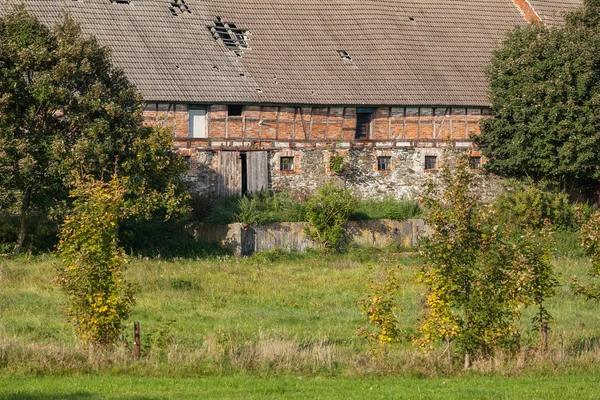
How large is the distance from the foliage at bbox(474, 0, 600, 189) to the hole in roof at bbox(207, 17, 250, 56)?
970 cm

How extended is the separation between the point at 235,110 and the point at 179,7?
547cm

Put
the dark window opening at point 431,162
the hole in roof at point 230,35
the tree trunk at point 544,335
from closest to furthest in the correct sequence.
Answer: the tree trunk at point 544,335
the dark window opening at point 431,162
the hole in roof at point 230,35

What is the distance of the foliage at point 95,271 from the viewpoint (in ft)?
73.2

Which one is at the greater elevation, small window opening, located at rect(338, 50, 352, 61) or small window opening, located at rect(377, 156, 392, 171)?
small window opening, located at rect(338, 50, 352, 61)

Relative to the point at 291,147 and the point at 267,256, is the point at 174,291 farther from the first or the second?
the point at 291,147

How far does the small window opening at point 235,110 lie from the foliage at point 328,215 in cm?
547

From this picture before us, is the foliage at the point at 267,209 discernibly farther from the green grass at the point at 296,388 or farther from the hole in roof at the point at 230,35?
the green grass at the point at 296,388

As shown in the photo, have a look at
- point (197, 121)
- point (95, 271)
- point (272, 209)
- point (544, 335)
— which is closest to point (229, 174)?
point (197, 121)

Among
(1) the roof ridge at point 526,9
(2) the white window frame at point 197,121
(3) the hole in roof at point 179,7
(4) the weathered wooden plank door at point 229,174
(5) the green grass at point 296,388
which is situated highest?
(1) the roof ridge at point 526,9

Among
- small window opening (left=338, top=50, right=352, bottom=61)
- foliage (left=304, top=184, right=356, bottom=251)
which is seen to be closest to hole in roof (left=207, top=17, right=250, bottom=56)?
small window opening (left=338, top=50, right=352, bottom=61)

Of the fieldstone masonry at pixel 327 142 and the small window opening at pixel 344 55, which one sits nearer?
the fieldstone masonry at pixel 327 142

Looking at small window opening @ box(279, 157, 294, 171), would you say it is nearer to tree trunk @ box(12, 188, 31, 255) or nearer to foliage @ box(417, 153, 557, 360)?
tree trunk @ box(12, 188, 31, 255)

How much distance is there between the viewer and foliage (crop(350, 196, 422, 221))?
43156 millimetres

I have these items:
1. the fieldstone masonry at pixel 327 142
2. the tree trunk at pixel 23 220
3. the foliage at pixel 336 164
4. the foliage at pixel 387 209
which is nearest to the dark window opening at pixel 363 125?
the fieldstone masonry at pixel 327 142
